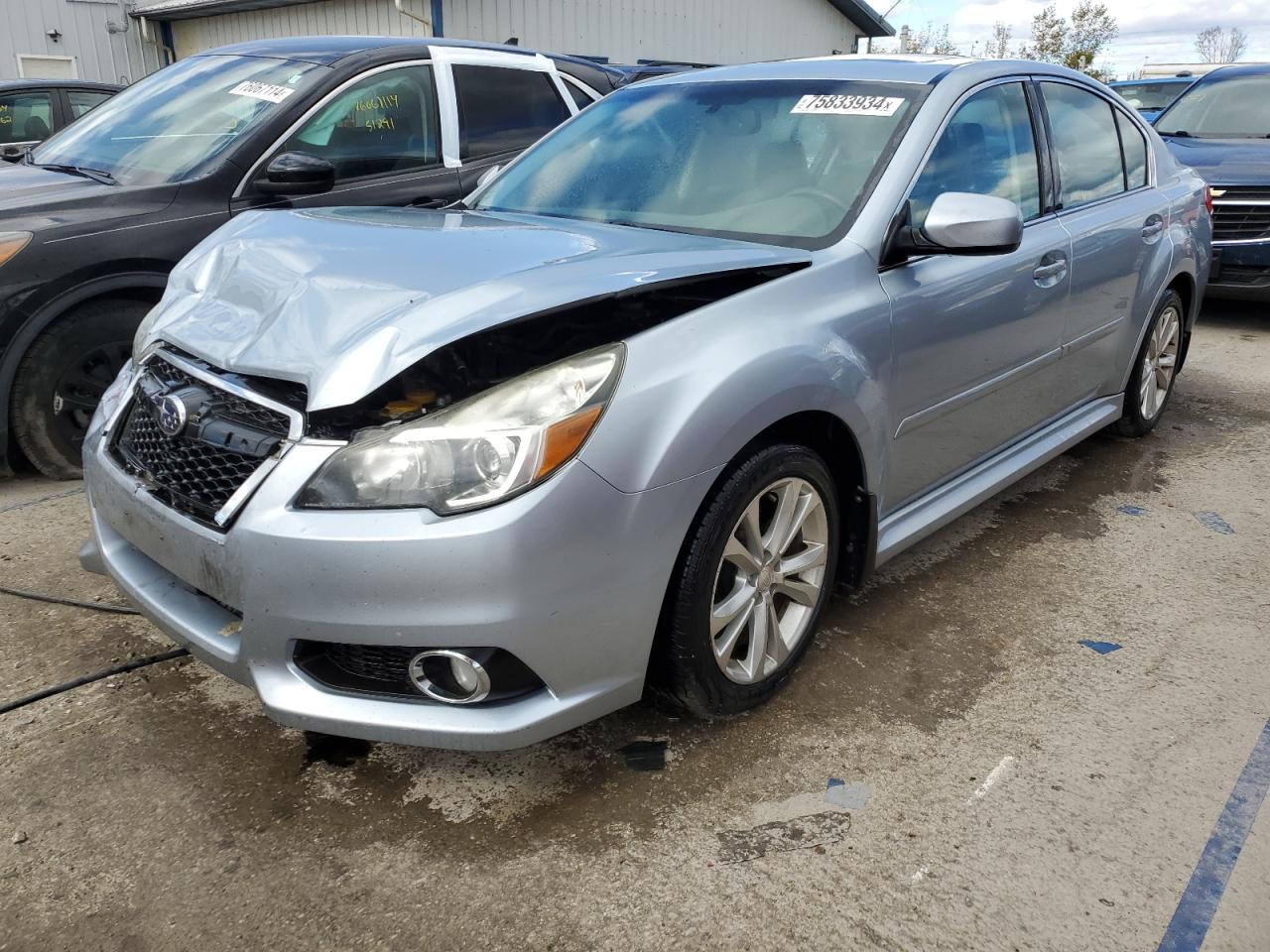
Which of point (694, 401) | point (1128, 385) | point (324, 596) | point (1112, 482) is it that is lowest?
point (1112, 482)

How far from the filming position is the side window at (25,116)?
7.59m

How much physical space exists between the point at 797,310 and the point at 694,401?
1.60ft

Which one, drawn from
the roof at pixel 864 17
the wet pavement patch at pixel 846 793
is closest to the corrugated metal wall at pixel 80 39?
the roof at pixel 864 17

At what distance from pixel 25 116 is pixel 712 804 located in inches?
317

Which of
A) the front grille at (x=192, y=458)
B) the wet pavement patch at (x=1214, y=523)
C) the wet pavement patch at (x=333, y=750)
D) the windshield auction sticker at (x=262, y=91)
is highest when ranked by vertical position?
the windshield auction sticker at (x=262, y=91)

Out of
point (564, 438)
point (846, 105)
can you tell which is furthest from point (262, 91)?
point (564, 438)

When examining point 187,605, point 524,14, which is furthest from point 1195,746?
point 524,14

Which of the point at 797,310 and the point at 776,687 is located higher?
the point at 797,310

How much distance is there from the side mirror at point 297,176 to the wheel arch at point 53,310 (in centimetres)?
57

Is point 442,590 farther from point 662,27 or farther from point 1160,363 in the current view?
point 662,27

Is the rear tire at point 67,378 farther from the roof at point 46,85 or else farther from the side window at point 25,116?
the side window at point 25,116

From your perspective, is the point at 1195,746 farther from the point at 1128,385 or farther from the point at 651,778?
the point at 1128,385

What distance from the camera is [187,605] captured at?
226 cm

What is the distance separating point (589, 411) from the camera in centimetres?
201
